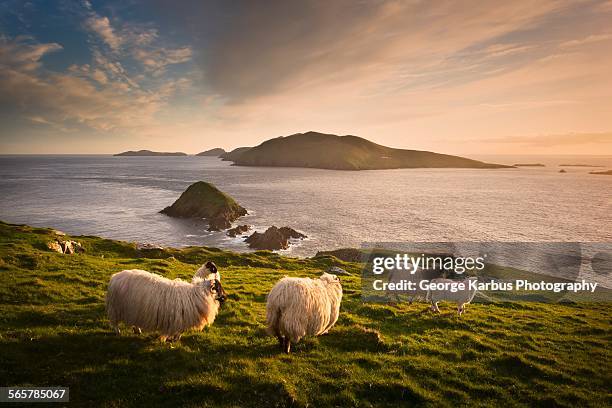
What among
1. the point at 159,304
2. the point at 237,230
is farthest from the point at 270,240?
the point at 159,304

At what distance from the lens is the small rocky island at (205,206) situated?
81.5 m

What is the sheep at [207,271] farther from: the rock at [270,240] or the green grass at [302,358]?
the rock at [270,240]

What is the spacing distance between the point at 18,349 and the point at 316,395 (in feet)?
29.6

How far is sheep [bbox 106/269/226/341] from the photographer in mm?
10156

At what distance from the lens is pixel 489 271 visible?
43.2 metres

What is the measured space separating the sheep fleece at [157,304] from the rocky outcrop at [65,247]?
70.8ft

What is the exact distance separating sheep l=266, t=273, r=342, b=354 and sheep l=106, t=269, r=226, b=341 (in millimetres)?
2258

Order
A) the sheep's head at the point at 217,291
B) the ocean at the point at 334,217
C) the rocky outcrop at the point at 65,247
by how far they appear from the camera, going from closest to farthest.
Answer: the sheep's head at the point at 217,291
the rocky outcrop at the point at 65,247
the ocean at the point at 334,217

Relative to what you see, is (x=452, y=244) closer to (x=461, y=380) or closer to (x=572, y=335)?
(x=572, y=335)

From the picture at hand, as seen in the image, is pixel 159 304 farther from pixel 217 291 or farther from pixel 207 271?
pixel 207 271

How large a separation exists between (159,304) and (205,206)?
7787 centimetres

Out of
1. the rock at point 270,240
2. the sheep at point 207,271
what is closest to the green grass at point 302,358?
the sheep at point 207,271

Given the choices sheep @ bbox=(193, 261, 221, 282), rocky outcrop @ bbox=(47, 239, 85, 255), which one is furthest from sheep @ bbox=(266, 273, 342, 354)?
rocky outcrop @ bbox=(47, 239, 85, 255)

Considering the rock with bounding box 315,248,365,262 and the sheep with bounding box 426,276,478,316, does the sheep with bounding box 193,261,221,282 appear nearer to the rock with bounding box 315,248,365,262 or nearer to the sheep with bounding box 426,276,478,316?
the sheep with bounding box 426,276,478,316
